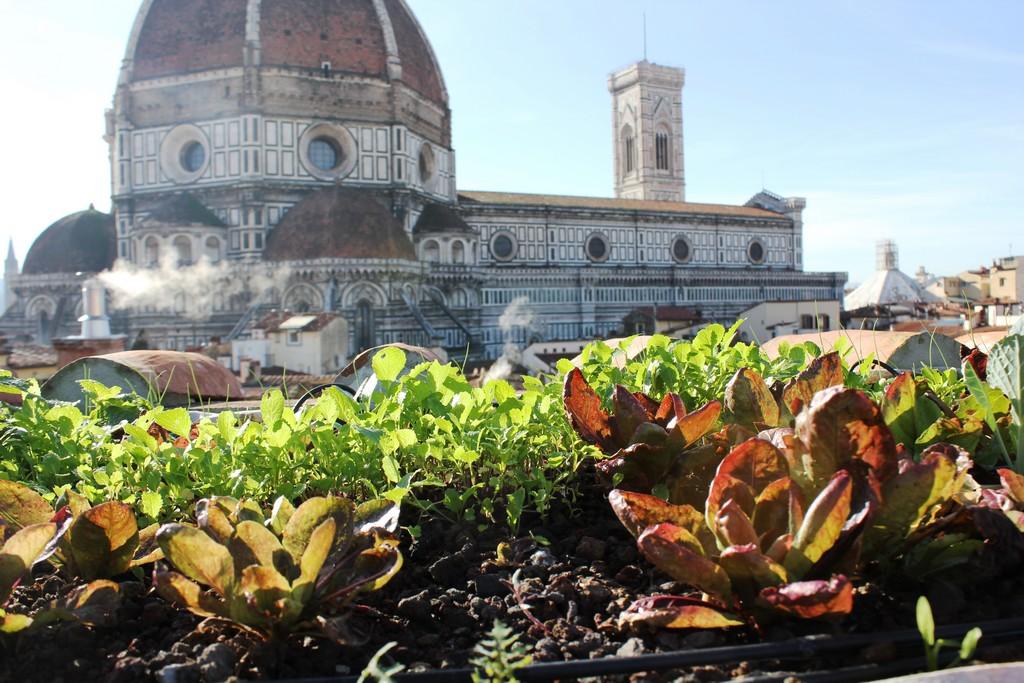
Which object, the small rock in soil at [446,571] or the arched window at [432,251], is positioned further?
the arched window at [432,251]

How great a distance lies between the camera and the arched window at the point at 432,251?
113ft

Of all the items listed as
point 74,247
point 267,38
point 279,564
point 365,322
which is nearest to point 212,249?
point 365,322

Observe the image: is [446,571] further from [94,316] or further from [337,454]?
[94,316]

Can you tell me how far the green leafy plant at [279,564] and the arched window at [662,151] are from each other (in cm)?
5923

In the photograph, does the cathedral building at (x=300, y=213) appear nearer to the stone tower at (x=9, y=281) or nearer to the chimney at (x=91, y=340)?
the stone tower at (x=9, y=281)

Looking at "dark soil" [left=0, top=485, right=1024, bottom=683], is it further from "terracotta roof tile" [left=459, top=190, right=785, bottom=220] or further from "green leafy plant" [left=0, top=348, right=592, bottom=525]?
"terracotta roof tile" [left=459, top=190, right=785, bottom=220]

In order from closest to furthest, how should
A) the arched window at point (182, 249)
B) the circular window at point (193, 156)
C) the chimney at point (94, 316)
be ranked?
the chimney at point (94, 316) < the arched window at point (182, 249) < the circular window at point (193, 156)

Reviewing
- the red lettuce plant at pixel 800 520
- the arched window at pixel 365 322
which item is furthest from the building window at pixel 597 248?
the red lettuce plant at pixel 800 520

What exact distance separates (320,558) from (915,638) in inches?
34.3

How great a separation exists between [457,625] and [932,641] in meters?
0.71

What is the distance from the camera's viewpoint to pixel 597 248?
4284 cm

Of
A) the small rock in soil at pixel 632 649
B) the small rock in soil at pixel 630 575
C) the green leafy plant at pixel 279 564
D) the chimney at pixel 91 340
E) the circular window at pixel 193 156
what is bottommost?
the small rock in soil at pixel 632 649

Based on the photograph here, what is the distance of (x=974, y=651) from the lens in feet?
4.17

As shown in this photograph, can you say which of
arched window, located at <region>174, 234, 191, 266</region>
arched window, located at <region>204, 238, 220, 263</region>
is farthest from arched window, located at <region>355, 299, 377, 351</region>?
arched window, located at <region>174, 234, 191, 266</region>
